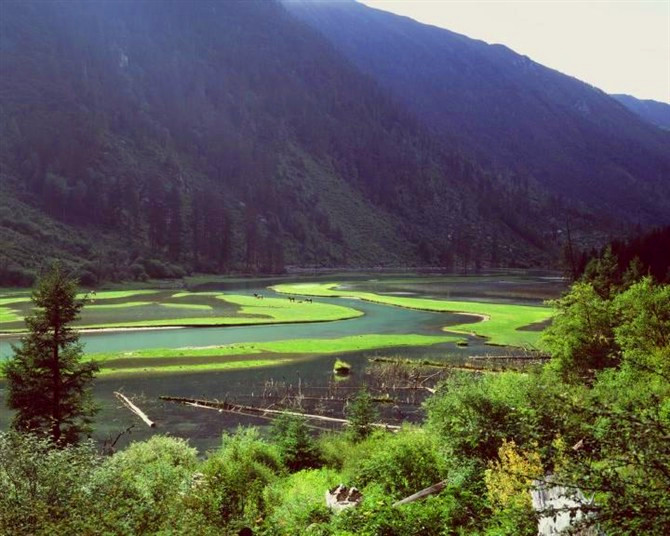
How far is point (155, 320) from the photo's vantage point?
80500 millimetres

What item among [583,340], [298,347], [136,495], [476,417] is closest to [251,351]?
[298,347]

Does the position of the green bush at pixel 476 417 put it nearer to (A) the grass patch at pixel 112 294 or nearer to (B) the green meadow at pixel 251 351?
(B) the green meadow at pixel 251 351

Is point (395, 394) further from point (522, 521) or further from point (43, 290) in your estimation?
point (522, 521)

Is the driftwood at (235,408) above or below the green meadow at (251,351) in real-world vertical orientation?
below

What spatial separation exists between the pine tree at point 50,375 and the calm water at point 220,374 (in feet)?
19.9

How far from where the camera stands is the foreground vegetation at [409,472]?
9.16 m

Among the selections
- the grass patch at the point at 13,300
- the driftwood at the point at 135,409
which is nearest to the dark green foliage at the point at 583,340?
the driftwood at the point at 135,409

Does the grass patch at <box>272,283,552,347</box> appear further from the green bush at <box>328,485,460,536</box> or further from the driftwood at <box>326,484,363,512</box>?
the green bush at <box>328,485,460,536</box>

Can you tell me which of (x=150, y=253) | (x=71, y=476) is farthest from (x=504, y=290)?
(x=71, y=476)

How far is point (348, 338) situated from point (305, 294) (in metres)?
56.3

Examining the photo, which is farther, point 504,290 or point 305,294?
point 504,290

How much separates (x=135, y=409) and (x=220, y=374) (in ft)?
39.2

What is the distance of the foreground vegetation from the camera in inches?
361

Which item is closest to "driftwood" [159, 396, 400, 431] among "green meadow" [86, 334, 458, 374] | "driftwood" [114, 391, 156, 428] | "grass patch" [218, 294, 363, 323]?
"driftwood" [114, 391, 156, 428]
